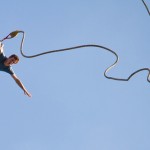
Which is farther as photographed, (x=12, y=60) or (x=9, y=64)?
(x=9, y=64)

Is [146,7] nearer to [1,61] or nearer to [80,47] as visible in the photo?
[80,47]

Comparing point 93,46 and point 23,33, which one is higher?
point 23,33

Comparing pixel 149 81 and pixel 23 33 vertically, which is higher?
pixel 23 33

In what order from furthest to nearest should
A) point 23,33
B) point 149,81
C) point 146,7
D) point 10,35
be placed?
1. point 23,33
2. point 10,35
3. point 146,7
4. point 149,81

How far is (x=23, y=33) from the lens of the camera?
12.7 m

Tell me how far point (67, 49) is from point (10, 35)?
6.19 ft

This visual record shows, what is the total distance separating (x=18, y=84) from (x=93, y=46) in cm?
328

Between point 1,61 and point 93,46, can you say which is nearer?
point 93,46

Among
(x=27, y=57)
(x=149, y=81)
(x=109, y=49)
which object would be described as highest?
(x=27, y=57)

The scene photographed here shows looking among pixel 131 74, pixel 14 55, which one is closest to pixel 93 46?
pixel 131 74

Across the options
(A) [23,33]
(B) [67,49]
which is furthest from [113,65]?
(A) [23,33]

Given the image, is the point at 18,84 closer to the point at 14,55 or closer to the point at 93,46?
the point at 14,55

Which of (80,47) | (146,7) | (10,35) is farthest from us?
(10,35)

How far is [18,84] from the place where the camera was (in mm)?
13109
